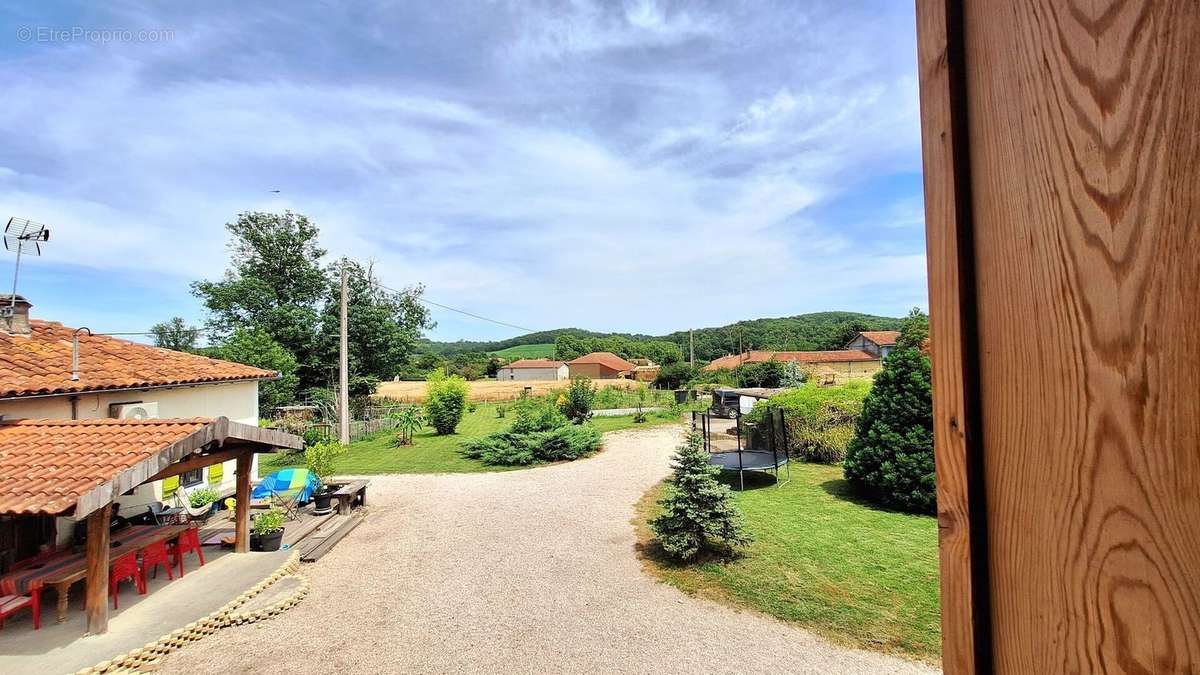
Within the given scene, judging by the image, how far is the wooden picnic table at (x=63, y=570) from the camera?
17.7 feet

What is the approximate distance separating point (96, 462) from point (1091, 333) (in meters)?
7.74

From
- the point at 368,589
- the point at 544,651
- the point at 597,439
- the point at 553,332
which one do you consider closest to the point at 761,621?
the point at 544,651

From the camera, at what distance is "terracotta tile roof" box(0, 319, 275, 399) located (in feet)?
23.9

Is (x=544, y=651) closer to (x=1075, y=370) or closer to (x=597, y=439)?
(x=1075, y=370)

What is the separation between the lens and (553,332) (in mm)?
80562

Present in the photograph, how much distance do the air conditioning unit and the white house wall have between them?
8cm

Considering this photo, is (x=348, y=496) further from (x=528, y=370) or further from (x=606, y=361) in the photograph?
(x=606, y=361)

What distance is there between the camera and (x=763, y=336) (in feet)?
219

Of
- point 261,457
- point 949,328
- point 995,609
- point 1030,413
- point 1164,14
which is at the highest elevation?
point 1164,14

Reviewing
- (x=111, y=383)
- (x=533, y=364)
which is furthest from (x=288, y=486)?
(x=533, y=364)

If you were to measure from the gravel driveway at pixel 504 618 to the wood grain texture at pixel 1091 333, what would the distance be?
4.60m

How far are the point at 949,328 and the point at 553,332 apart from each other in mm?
80161

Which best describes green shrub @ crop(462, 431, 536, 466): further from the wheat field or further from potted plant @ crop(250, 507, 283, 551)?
the wheat field

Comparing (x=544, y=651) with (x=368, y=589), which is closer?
(x=544, y=651)
